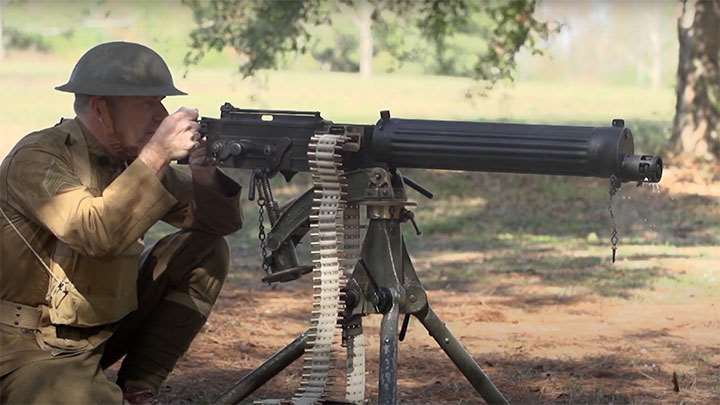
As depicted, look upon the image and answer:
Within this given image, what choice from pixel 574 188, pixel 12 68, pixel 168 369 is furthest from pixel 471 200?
pixel 12 68

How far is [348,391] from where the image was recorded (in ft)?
17.0

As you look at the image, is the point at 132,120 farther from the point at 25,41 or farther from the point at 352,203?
the point at 25,41

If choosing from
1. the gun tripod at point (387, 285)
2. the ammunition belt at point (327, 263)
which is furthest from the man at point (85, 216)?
the gun tripod at point (387, 285)

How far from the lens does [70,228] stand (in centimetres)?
472

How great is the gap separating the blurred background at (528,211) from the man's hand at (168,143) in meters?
1.83

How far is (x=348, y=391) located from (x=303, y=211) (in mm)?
672

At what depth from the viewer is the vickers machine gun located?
15.9 feet

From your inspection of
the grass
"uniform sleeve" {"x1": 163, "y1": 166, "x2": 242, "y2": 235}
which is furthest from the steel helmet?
the grass

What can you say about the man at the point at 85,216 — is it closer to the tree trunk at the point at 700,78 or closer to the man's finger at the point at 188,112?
the man's finger at the point at 188,112

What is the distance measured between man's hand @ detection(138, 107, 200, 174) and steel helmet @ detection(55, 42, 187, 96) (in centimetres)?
26

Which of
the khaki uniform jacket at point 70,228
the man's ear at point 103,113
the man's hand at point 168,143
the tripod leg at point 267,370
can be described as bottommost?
the tripod leg at point 267,370

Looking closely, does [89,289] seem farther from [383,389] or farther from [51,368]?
[383,389]

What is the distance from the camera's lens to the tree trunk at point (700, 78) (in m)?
19.0

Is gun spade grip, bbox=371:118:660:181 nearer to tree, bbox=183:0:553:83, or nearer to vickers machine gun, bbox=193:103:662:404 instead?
vickers machine gun, bbox=193:103:662:404
